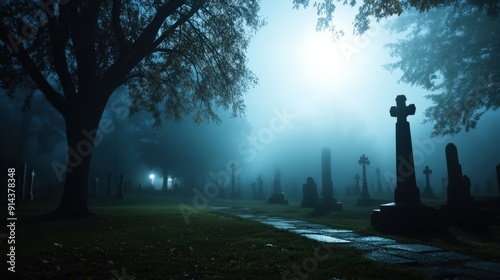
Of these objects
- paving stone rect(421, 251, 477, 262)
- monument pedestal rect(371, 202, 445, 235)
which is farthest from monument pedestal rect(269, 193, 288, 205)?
paving stone rect(421, 251, 477, 262)

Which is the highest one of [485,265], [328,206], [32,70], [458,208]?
[32,70]

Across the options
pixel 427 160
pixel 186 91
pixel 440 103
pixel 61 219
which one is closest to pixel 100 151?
pixel 186 91

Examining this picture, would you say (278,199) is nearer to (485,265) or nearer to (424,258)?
(424,258)

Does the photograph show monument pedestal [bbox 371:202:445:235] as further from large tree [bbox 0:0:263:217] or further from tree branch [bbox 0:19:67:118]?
tree branch [bbox 0:19:67:118]

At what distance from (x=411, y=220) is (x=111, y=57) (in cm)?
1298

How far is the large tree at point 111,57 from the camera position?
1016cm

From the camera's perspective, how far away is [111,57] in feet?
44.3

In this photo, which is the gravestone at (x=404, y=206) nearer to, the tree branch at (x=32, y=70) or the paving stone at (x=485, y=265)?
the paving stone at (x=485, y=265)

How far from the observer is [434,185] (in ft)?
192

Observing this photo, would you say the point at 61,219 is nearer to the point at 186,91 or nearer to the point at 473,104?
the point at 186,91

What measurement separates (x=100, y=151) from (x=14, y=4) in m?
40.8

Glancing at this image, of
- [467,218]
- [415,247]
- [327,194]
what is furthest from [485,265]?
[327,194]

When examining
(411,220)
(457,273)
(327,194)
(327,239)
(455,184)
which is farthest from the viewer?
(327,194)

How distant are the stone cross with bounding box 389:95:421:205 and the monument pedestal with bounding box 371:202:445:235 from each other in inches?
18.3
